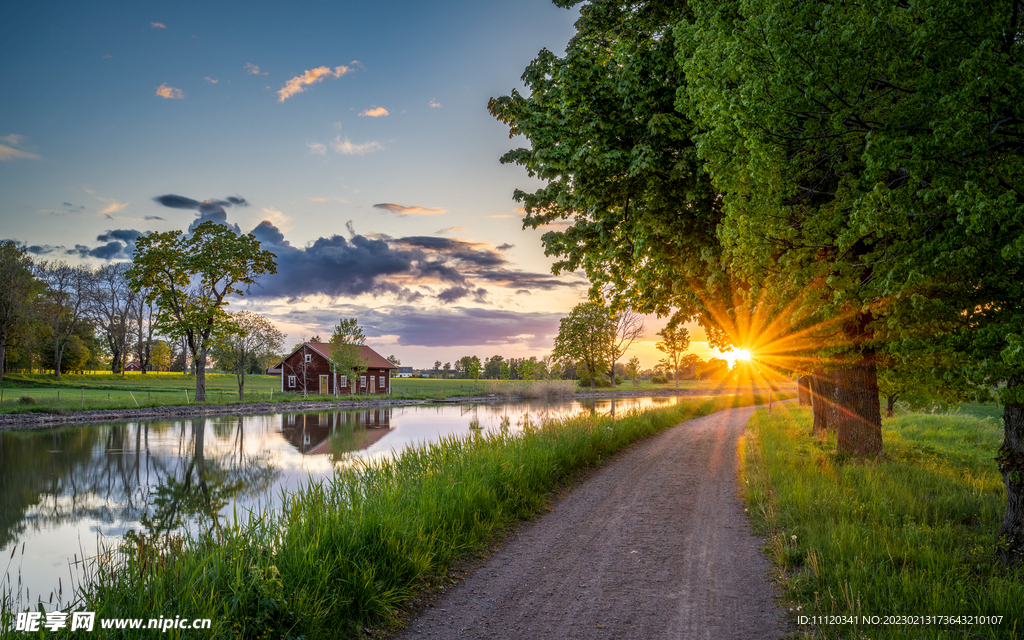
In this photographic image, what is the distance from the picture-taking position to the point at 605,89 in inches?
416

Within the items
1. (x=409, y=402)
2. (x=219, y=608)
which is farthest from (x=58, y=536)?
(x=409, y=402)

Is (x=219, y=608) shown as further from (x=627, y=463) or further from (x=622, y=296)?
(x=622, y=296)

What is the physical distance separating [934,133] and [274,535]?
26.1 feet

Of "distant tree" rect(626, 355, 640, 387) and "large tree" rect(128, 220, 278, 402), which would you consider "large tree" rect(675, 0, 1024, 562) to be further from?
"distant tree" rect(626, 355, 640, 387)

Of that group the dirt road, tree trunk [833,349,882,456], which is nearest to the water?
the dirt road

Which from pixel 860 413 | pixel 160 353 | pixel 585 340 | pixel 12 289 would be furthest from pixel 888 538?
pixel 160 353

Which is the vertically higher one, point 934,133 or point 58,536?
point 934,133

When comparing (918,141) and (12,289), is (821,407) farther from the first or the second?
(12,289)

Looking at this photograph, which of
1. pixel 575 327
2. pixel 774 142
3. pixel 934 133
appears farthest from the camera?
pixel 575 327

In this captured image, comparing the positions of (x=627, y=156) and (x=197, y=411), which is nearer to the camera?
(x=627, y=156)

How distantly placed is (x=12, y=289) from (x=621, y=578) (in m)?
62.7

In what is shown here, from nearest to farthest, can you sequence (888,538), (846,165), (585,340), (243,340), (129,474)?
(888,538) → (846,165) → (129,474) → (243,340) → (585,340)

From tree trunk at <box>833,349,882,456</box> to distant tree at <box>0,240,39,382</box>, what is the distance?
2524 inches

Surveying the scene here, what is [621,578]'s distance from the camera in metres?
5.48
